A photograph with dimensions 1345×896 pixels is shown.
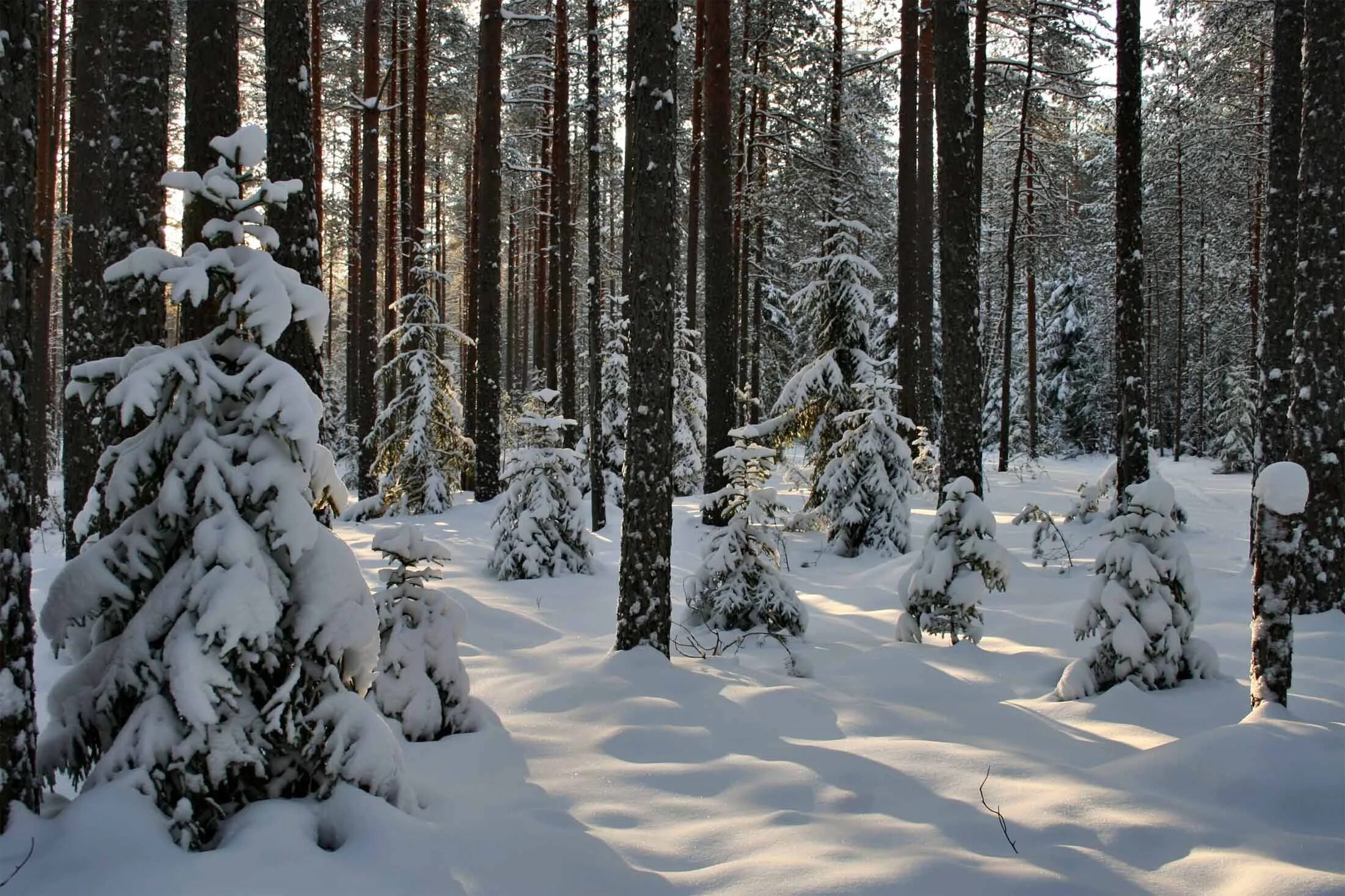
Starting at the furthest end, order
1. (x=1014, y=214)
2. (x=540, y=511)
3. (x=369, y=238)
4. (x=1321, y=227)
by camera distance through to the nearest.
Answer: (x=1014, y=214) → (x=369, y=238) → (x=540, y=511) → (x=1321, y=227)

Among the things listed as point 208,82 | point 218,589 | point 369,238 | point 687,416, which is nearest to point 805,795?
point 218,589

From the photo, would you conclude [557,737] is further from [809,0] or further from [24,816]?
[809,0]

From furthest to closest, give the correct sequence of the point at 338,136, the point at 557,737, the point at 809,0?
the point at 338,136 < the point at 809,0 < the point at 557,737

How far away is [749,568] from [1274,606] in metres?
3.93

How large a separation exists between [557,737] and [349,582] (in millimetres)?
2023

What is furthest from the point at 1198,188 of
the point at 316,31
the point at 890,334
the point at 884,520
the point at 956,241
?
the point at 316,31

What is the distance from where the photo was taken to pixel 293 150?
19.0ft

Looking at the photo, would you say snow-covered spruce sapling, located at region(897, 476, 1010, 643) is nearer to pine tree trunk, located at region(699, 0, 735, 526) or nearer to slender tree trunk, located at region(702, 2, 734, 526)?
pine tree trunk, located at region(699, 0, 735, 526)

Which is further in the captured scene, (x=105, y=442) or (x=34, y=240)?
(x=105, y=442)

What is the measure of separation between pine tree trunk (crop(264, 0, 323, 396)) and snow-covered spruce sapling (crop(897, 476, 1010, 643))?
5.01m

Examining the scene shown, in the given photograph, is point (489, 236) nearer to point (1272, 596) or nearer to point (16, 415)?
point (16, 415)

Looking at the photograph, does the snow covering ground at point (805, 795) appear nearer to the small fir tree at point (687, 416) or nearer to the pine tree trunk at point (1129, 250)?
the pine tree trunk at point (1129, 250)

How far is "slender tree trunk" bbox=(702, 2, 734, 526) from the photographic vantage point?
12.2 m

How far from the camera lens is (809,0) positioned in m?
16.2
